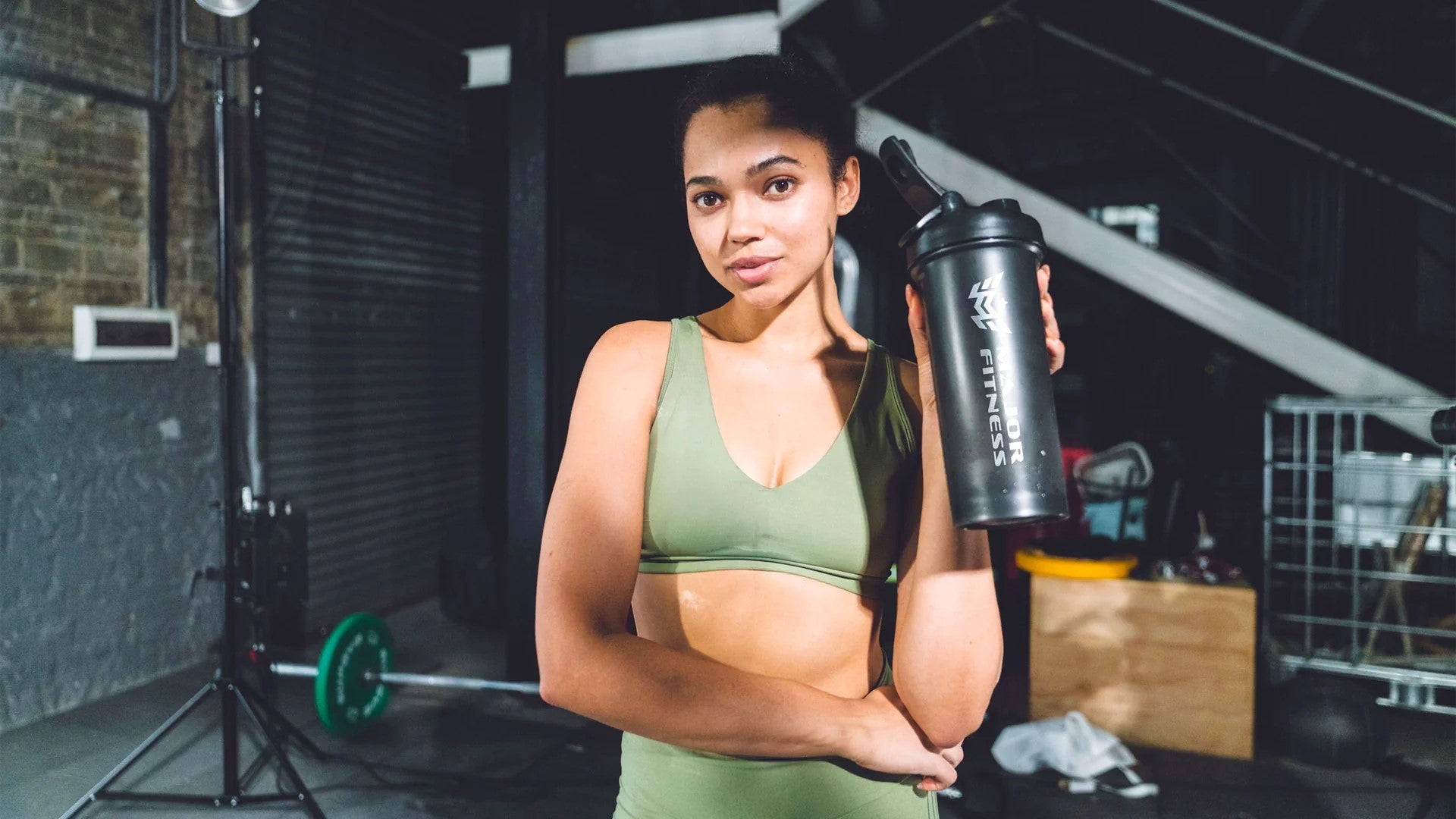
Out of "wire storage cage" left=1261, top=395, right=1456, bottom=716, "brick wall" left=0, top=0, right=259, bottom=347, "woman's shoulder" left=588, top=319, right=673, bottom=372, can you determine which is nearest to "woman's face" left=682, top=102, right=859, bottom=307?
"woman's shoulder" left=588, top=319, right=673, bottom=372

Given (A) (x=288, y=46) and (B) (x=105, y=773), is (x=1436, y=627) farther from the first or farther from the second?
(A) (x=288, y=46)

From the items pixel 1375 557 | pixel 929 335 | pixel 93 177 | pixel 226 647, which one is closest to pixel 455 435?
pixel 93 177

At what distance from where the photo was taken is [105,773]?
301cm

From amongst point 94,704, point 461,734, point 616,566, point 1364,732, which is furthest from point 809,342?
point 94,704

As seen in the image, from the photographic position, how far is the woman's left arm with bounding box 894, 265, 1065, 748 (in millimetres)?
897

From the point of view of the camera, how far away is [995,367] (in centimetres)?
79

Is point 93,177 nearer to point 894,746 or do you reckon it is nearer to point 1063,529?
point 894,746

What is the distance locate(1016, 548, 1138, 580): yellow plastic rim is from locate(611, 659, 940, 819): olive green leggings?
257 cm

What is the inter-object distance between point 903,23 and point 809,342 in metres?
2.92

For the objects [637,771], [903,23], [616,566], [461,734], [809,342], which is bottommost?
[461,734]

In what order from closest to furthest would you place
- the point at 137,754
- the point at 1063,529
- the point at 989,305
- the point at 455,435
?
the point at 989,305, the point at 137,754, the point at 1063,529, the point at 455,435

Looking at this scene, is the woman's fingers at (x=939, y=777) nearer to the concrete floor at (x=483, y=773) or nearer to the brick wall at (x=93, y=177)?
the concrete floor at (x=483, y=773)

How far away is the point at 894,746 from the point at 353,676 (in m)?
2.82

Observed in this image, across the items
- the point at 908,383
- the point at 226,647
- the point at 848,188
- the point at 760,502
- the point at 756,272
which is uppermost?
the point at 848,188
